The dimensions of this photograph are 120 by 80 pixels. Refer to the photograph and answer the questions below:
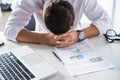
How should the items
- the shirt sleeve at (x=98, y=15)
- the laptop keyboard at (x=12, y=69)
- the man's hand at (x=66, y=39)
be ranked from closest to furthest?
the laptop keyboard at (x=12, y=69), the man's hand at (x=66, y=39), the shirt sleeve at (x=98, y=15)

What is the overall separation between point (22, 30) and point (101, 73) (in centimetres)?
53

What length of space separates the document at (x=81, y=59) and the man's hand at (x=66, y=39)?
25 millimetres

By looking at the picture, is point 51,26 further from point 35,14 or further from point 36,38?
point 35,14

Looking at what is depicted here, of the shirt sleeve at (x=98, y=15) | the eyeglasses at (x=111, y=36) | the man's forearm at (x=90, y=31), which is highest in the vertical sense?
the shirt sleeve at (x=98, y=15)

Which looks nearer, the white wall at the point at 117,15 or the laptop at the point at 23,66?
the laptop at the point at 23,66

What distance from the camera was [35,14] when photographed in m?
1.35

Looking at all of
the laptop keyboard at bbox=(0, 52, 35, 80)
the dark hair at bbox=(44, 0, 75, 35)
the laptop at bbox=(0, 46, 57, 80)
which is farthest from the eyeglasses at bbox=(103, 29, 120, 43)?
the laptop keyboard at bbox=(0, 52, 35, 80)

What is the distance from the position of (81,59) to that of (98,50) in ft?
0.45

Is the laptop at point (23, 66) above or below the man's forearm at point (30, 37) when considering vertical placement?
below

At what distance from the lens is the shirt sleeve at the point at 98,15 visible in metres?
1.22

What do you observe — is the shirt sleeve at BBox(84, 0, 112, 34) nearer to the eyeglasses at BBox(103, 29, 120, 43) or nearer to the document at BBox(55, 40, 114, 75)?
the eyeglasses at BBox(103, 29, 120, 43)

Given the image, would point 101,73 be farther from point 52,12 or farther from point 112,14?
point 112,14

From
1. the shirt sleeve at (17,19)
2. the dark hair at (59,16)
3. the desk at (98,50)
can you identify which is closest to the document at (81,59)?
the desk at (98,50)

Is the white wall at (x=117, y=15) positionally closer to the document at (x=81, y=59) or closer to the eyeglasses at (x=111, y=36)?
the eyeglasses at (x=111, y=36)
